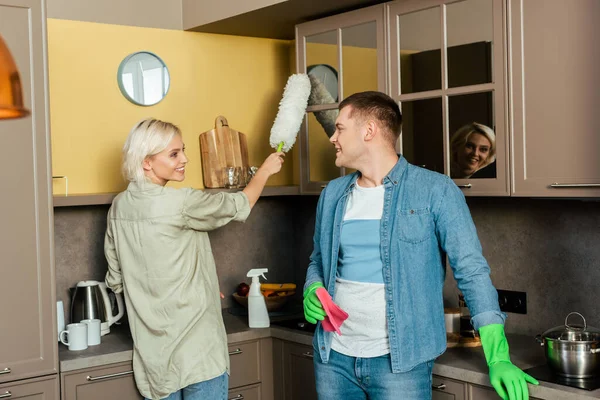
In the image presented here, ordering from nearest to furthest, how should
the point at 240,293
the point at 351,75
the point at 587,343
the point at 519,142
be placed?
the point at 587,343 < the point at 519,142 < the point at 351,75 < the point at 240,293

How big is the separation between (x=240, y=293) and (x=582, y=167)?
183 centimetres

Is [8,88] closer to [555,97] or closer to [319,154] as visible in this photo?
[555,97]

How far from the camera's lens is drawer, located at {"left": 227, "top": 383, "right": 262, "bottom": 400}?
345cm

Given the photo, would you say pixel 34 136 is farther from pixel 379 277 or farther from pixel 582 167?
pixel 582 167

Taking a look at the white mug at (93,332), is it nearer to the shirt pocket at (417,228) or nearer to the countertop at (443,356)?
the countertop at (443,356)

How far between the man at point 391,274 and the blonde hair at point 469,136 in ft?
1.21

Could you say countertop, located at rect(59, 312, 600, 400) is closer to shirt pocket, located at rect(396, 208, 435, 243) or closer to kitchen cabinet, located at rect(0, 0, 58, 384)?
kitchen cabinet, located at rect(0, 0, 58, 384)

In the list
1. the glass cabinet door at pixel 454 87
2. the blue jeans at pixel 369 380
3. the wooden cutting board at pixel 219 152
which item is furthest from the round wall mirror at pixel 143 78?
the blue jeans at pixel 369 380

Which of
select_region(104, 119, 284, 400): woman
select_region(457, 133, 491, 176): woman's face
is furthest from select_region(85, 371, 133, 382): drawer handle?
select_region(457, 133, 491, 176): woman's face

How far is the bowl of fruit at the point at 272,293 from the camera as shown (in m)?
3.79

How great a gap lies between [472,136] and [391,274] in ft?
2.23

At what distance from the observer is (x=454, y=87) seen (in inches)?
116

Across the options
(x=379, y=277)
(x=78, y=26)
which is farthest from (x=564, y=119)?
(x=78, y=26)

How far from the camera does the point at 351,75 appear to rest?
3.38 m
